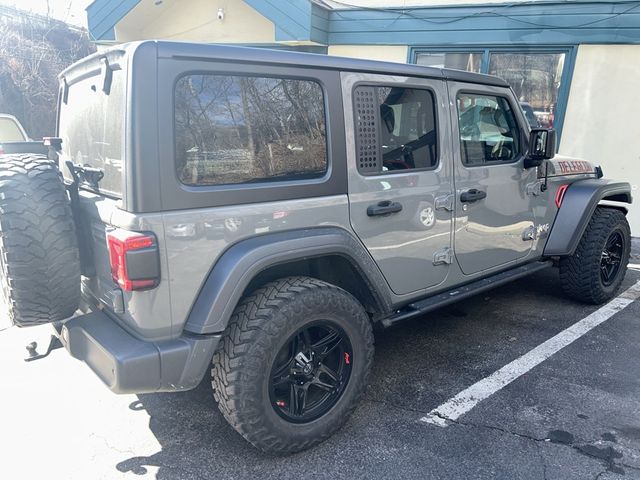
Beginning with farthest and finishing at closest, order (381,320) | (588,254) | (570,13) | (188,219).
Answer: (570,13) → (588,254) → (381,320) → (188,219)

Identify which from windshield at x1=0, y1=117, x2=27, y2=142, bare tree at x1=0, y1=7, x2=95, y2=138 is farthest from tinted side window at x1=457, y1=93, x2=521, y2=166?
bare tree at x1=0, y1=7, x2=95, y2=138

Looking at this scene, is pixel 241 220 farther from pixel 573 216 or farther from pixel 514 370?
pixel 573 216

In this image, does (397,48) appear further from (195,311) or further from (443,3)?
(195,311)

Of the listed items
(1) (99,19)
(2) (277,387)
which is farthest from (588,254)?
(1) (99,19)

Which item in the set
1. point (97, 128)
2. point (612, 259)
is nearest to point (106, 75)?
point (97, 128)

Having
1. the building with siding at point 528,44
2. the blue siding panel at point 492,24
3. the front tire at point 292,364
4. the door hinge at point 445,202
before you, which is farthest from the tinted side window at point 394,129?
the blue siding panel at point 492,24

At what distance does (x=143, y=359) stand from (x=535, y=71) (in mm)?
7198

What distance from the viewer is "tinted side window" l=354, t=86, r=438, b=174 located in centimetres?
283

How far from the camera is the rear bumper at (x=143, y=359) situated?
7.02 ft

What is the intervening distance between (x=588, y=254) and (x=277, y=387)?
3246mm

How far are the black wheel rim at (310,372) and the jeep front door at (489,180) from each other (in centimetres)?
123

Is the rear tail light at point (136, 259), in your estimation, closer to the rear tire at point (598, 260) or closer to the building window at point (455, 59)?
the rear tire at point (598, 260)

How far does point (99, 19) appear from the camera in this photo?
9.06m

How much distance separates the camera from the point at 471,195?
134 inches
